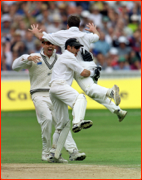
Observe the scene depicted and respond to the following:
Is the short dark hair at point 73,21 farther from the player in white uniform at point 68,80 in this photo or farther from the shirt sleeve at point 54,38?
the player in white uniform at point 68,80

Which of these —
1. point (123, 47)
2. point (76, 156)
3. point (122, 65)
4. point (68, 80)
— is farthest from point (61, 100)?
point (123, 47)

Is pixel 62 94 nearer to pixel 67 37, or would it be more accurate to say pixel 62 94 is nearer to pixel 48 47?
pixel 67 37

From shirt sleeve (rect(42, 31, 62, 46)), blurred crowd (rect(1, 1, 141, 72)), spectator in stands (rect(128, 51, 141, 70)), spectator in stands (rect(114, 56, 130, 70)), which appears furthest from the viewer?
spectator in stands (rect(128, 51, 141, 70))

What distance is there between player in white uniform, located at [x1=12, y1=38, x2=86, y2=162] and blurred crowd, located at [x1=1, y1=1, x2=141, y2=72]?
29.4 feet

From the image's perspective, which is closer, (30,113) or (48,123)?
(48,123)

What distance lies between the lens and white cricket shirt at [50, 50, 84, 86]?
6914mm

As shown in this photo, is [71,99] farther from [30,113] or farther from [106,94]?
[30,113]

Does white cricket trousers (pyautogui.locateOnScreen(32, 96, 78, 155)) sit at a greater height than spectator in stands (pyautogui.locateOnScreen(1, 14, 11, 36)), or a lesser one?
lesser

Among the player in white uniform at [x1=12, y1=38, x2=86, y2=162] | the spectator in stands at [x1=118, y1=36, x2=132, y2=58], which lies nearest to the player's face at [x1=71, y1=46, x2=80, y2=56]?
the player in white uniform at [x1=12, y1=38, x2=86, y2=162]

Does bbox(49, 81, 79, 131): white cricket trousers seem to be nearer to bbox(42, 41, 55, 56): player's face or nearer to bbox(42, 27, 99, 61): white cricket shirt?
bbox(42, 27, 99, 61): white cricket shirt

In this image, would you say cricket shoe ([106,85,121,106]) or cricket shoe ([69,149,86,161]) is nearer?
cricket shoe ([106,85,121,106])

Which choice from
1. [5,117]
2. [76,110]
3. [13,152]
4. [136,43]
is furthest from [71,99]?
[136,43]

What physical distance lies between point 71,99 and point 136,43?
488 inches

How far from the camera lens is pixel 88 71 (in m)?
6.98
